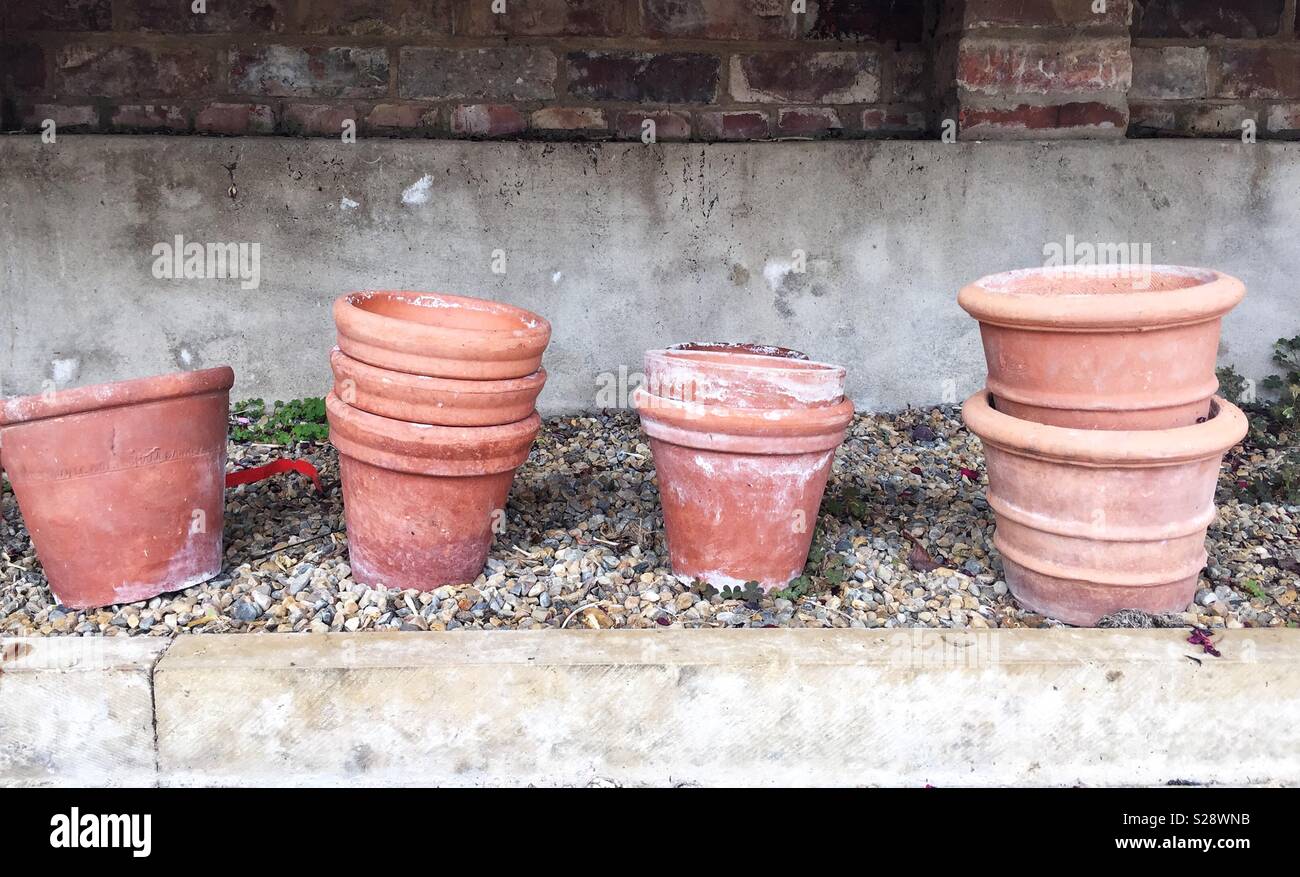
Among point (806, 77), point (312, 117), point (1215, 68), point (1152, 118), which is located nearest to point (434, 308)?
point (312, 117)

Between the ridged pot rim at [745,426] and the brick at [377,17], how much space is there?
2323mm

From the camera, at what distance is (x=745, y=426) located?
8.91 feet

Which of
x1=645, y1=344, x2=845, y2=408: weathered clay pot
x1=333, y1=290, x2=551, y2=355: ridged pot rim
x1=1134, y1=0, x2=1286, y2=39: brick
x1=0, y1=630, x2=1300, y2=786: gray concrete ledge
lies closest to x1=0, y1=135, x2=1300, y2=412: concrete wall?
x1=1134, y1=0, x2=1286, y2=39: brick

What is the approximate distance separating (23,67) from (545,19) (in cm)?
195

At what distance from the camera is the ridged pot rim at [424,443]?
2.68 m

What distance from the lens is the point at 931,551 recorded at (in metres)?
3.24

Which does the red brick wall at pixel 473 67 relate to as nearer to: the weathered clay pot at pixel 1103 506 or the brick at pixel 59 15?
the brick at pixel 59 15

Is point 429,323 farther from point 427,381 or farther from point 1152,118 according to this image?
point 1152,118

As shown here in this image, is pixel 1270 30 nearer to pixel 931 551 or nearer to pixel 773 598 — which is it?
pixel 931 551

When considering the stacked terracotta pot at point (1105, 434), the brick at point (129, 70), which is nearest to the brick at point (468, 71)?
the brick at point (129, 70)

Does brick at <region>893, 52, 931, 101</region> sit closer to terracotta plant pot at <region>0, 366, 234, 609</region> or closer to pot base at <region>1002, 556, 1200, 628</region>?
pot base at <region>1002, 556, 1200, 628</region>

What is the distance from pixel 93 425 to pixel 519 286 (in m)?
1.97

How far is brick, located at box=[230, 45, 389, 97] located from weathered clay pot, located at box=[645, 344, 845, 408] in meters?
2.27

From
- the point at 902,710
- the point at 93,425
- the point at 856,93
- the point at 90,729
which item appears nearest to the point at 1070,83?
the point at 856,93
